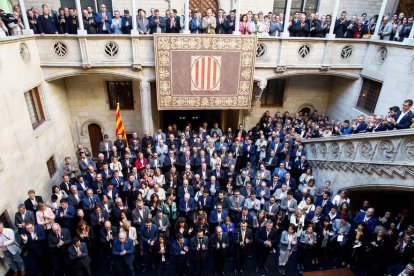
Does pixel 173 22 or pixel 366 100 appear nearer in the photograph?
pixel 173 22

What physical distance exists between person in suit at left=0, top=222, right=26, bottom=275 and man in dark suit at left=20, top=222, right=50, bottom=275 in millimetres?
279

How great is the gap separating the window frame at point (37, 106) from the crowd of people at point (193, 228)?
107 inches

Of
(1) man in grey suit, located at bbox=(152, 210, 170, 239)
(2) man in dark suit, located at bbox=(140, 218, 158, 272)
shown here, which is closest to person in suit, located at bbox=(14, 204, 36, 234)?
(2) man in dark suit, located at bbox=(140, 218, 158, 272)

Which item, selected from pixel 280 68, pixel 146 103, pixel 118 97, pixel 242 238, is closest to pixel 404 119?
pixel 242 238

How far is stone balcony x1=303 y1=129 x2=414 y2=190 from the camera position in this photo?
7.01 metres

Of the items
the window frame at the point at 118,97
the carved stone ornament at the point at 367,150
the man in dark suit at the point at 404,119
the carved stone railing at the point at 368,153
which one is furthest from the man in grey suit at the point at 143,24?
the man in dark suit at the point at 404,119

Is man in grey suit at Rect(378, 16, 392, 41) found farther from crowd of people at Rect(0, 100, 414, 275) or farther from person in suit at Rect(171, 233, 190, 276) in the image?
person in suit at Rect(171, 233, 190, 276)

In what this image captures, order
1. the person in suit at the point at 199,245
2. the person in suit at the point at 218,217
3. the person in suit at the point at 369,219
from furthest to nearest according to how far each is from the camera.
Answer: the person in suit at the point at 218,217
the person in suit at the point at 369,219
the person in suit at the point at 199,245

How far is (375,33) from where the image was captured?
12.2m

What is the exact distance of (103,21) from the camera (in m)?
10.9

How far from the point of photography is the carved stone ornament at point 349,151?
8.97 metres

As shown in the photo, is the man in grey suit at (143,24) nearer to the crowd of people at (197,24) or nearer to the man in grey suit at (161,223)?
the crowd of people at (197,24)

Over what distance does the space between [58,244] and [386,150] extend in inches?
367

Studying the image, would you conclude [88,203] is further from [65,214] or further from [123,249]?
[123,249]
